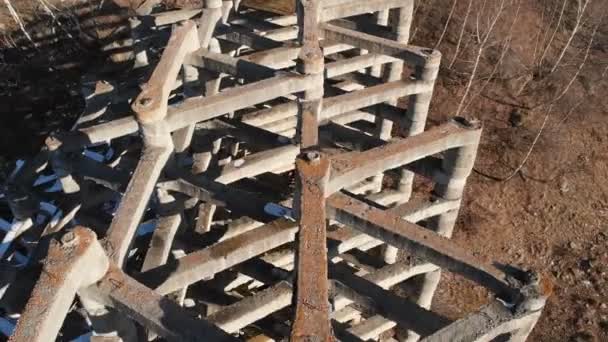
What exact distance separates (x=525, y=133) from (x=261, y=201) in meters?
9.84

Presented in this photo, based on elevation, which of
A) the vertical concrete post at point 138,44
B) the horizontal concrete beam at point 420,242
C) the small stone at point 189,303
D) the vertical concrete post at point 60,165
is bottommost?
the small stone at point 189,303

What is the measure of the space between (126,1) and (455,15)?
1039 centimetres

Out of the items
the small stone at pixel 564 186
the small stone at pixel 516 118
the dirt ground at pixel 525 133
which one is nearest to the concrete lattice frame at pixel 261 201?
the dirt ground at pixel 525 133

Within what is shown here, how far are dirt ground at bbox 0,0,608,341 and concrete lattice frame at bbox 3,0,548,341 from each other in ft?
12.3

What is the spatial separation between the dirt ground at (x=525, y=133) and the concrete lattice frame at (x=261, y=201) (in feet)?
12.3

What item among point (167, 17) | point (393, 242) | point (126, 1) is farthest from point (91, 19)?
point (393, 242)

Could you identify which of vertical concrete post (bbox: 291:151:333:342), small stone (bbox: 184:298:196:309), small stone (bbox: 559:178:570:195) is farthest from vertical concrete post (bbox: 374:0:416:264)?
small stone (bbox: 559:178:570:195)

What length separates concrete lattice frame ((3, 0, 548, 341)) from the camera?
340 centimetres

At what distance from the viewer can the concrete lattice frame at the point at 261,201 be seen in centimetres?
340

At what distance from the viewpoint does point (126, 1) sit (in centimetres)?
1577

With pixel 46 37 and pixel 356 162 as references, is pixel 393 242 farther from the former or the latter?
pixel 46 37

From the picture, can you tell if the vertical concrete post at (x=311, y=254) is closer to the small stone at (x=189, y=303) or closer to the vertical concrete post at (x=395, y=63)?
the small stone at (x=189, y=303)

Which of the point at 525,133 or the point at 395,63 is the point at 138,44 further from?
the point at 525,133

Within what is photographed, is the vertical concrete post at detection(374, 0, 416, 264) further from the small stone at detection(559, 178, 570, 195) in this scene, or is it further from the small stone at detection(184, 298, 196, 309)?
the small stone at detection(559, 178, 570, 195)
